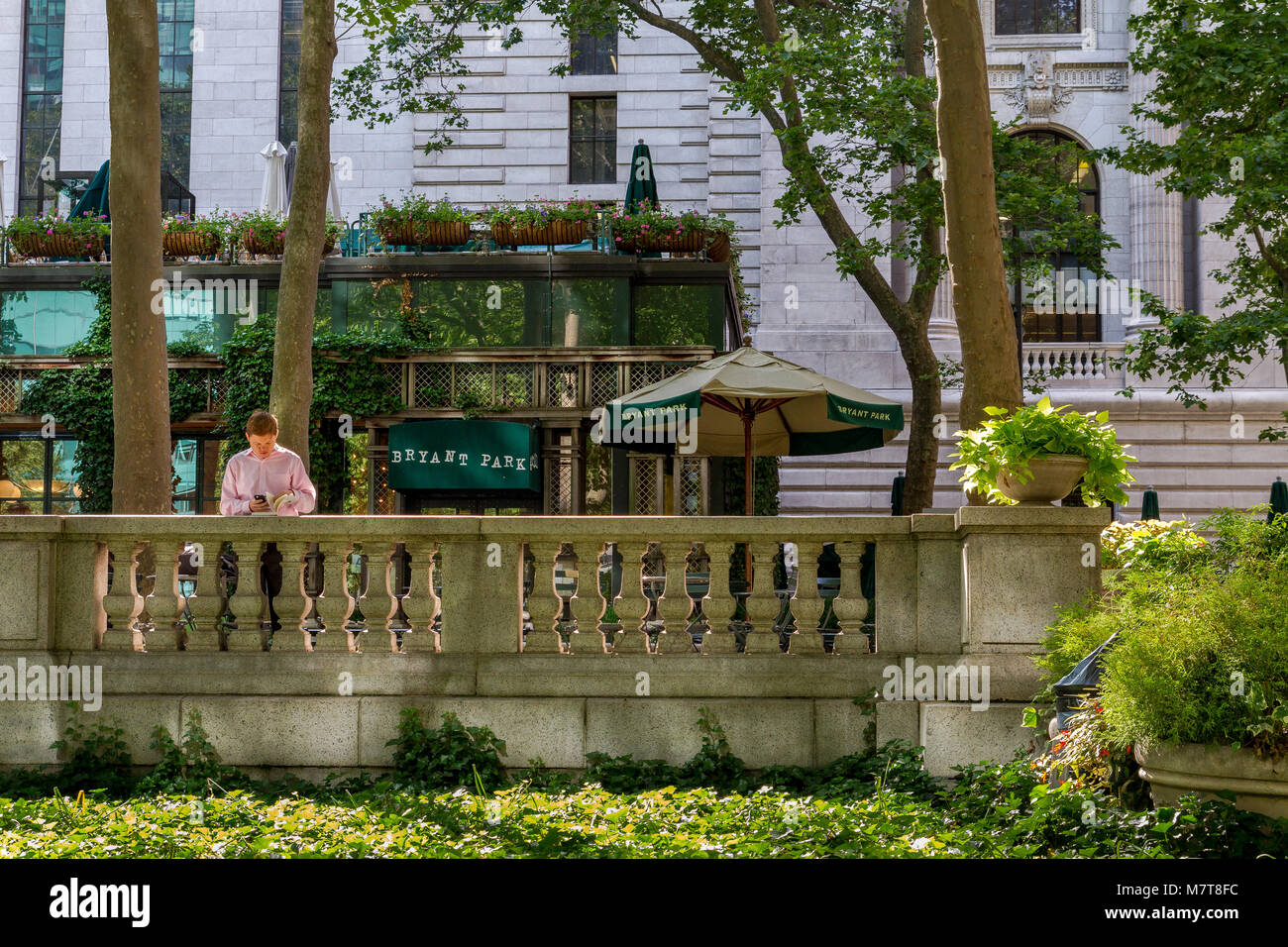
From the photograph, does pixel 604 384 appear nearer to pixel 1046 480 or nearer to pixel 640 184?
pixel 640 184

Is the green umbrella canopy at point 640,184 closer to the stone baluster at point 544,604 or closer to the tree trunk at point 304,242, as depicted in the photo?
the tree trunk at point 304,242

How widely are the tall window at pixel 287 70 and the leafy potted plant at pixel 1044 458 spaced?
27739mm

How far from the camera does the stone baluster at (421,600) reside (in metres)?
9.24

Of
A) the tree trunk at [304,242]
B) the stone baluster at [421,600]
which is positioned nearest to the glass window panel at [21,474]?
the tree trunk at [304,242]

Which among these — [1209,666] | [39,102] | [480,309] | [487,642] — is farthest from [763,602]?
[39,102]

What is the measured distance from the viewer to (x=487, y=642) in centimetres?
935

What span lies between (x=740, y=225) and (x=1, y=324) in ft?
55.4

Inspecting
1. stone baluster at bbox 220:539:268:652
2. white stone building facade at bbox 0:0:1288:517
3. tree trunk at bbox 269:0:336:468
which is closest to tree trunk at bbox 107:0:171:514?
tree trunk at bbox 269:0:336:468

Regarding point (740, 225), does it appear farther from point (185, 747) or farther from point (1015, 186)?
point (185, 747)

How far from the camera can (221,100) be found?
108 feet

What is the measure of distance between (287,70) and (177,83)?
9.30 feet

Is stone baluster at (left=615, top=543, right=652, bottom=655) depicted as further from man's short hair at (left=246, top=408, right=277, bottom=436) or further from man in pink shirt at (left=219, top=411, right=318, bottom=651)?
man's short hair at (left=246, top=408, right=277, bottom=436)

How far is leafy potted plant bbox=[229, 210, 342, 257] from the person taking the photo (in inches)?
808

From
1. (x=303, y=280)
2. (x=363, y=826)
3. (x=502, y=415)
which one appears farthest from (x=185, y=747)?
(x=502, y=415)
